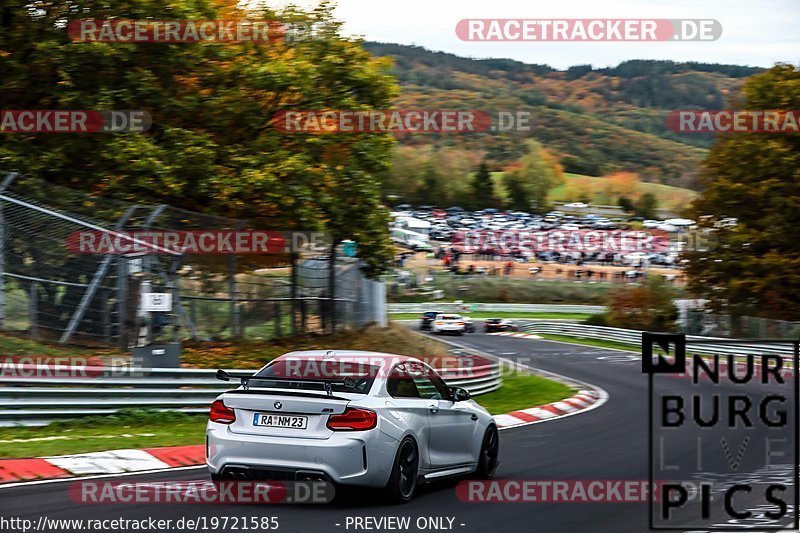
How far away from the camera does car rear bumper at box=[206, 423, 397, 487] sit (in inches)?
328

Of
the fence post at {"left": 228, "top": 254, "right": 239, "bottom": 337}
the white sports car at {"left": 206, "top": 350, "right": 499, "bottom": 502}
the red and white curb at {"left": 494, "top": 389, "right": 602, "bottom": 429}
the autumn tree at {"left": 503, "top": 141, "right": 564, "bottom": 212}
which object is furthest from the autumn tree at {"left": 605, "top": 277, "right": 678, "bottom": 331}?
the autumn tree at {"left": 503, "top": 141, "right": 564, "bottom": 212}

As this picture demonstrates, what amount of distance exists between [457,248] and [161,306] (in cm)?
8116

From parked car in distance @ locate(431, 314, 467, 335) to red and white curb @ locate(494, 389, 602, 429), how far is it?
31482 mm

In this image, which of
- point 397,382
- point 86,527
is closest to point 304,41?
point 397,382

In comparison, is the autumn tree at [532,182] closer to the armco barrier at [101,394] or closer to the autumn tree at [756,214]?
the autumn tree at [756,214]

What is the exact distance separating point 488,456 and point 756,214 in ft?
128

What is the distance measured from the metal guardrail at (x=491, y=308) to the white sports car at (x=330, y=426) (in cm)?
6025

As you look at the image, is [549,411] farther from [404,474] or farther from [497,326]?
[497,326]

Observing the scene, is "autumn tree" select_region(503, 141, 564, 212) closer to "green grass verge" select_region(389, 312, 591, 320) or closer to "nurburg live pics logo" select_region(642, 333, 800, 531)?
"green grass verge" select_region(389, 312, 591, 320)

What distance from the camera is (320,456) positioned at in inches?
327

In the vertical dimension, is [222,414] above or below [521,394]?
above

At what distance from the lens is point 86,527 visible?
24.5ft

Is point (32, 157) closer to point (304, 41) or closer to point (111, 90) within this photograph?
point (111, 90)

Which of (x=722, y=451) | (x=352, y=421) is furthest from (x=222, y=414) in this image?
(x=722, y=451)
